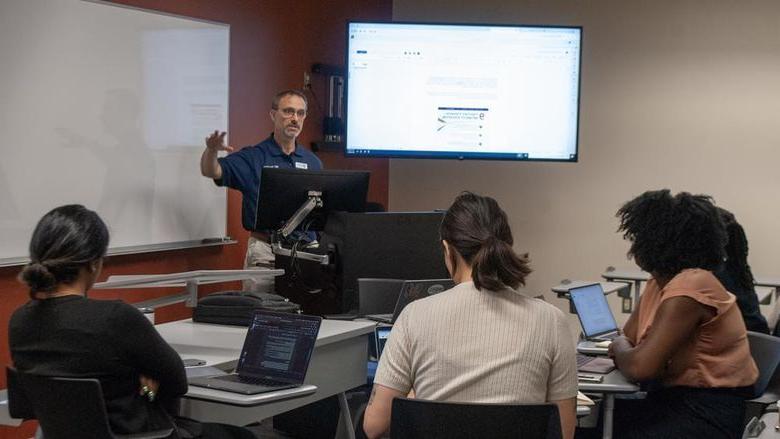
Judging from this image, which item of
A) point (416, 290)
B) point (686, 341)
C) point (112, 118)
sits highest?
point (112, 118)

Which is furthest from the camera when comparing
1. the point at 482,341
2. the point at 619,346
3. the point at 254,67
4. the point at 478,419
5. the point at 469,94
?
the point at 469,94

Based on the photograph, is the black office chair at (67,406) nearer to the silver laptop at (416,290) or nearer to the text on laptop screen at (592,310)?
the silver laptop at (416,290)

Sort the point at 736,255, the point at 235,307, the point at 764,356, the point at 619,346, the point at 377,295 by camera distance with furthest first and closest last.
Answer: the point at 736,255
the point at 377,295
the point at 235,307
the point at 764,356
the point at 619,346

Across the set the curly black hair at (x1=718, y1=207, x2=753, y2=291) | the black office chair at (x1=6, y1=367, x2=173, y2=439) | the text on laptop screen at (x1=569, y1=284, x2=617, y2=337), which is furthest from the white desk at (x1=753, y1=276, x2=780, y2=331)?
the black office chair at (x1=6, y1=367, x2=173, y2=439)

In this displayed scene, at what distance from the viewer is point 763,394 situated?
3.62 m

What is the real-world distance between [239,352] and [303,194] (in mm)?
1037

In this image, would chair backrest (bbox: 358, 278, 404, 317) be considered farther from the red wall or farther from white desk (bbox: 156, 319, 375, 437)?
the red wall

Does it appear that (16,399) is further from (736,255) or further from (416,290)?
(736,255)

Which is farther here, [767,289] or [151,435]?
[767,289]

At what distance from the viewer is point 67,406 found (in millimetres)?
2672

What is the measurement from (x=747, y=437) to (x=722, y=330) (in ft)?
2.64

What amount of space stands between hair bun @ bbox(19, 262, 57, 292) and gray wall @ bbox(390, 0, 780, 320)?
504 cm

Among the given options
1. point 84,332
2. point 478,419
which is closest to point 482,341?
point 478,419

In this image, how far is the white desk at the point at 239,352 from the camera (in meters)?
2.99
